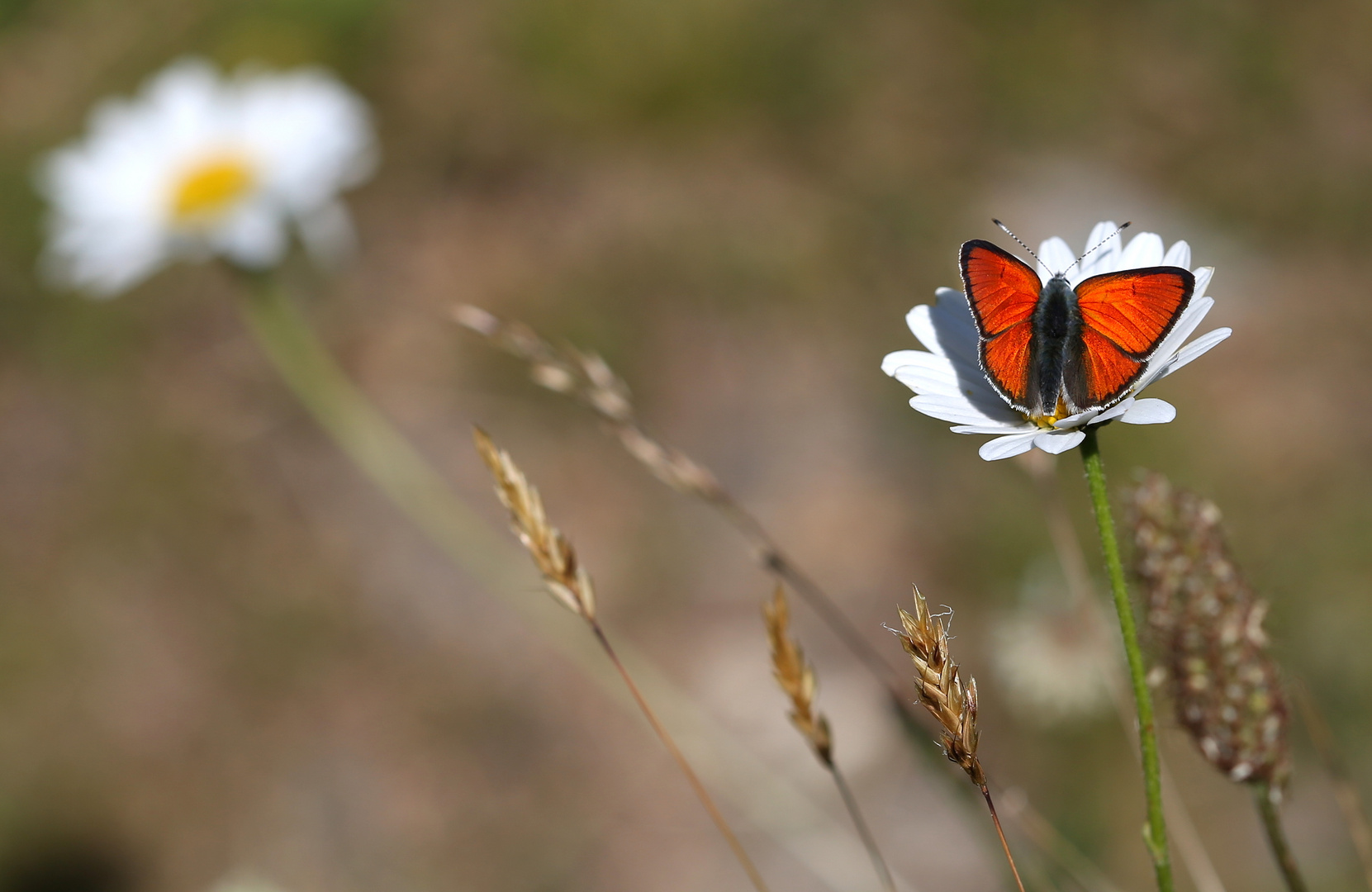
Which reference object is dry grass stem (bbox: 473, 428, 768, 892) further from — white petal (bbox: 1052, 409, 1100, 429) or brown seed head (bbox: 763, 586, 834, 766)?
white petal (bbox: 1052, 409, 1100, 429)

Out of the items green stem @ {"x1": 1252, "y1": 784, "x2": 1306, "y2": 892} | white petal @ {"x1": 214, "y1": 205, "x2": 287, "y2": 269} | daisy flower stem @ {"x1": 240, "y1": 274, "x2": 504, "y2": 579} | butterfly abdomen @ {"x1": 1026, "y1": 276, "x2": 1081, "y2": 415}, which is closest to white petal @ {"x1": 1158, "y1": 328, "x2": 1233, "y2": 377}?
butterfly abdomen @ {"x1": 1026, "y1": 276, "x2": 1081, "y2": 415}

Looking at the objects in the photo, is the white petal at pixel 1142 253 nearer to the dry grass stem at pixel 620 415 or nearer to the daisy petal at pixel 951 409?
the daisy petal at pixel 951 409

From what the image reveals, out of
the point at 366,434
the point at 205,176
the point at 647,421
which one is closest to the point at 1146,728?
the point at 366,434

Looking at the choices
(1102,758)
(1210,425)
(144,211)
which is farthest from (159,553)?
(1210,425)

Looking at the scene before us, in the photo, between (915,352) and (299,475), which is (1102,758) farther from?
(299,475)

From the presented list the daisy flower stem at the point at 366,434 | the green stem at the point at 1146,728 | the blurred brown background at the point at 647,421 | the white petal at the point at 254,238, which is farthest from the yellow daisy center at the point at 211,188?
the green stem at the point at 1146,728

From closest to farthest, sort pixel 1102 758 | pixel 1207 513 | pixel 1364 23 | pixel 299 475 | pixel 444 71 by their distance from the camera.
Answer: pixel 1207 513, pixel 1102 758, pixel 299 475, pixel 1364 23, pixel 444 71
